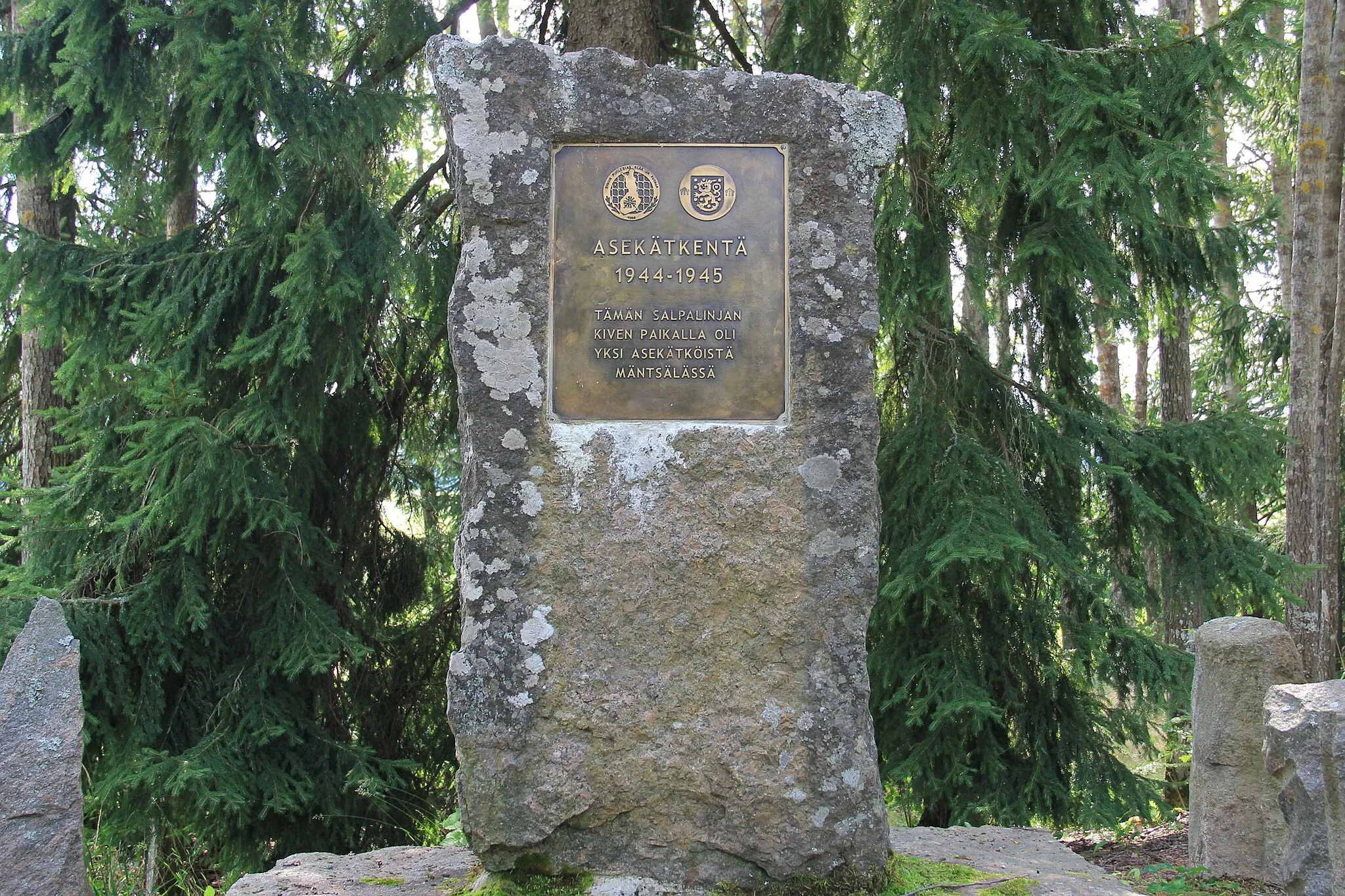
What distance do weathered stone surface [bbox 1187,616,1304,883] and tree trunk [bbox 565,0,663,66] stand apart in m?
3.97

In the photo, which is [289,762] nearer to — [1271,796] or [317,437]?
[317,437]

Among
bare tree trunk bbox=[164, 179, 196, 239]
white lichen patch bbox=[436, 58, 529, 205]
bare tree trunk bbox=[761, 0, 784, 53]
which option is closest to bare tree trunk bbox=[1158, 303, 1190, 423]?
bare tree trunk bbox=[761, 0, 784, 53]

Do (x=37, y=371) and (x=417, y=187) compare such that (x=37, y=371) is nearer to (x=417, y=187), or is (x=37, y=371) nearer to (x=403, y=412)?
(x=403, y=412)

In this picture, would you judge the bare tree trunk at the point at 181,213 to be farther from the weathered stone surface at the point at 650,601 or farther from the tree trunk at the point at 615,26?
the weathered stone surface at the point at 650,601

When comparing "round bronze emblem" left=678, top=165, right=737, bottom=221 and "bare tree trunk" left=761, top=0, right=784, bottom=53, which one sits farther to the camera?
"bare tree trunk" left=761, top=0, right=784, bottom=53

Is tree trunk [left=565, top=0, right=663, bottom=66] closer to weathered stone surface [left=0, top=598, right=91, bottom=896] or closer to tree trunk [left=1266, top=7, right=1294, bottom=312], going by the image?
weathered stone surface [left=0, top=598, right=91, bottom=896]

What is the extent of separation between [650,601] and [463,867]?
1.19m

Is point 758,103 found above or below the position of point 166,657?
above

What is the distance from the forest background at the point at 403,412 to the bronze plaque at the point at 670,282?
179 cm

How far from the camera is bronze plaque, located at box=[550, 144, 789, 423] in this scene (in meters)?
3.33

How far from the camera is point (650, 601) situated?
10.6 ft

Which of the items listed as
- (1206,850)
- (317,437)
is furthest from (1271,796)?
(317,437)

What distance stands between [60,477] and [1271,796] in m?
5.44

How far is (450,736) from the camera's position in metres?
6.06
